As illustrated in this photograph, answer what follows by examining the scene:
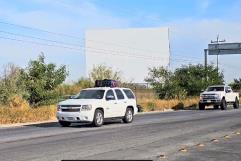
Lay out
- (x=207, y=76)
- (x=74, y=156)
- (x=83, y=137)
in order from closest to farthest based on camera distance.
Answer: (x=74, y=156) → (x=83, y=137) → (x=207, y=76)

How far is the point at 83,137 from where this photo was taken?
17875 millimetres

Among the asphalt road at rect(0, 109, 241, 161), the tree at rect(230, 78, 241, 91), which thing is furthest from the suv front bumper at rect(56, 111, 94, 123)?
the tree at rect(230, 78, 241, 91)

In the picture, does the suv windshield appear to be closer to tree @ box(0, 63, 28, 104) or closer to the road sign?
tree @ box(0, 63, 28, 104)

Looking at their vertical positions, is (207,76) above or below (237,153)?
above

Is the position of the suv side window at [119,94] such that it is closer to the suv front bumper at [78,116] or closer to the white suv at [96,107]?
the white suv at [96,107]

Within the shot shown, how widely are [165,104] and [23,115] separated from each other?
19.5 metres

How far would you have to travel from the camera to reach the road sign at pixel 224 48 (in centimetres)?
7712

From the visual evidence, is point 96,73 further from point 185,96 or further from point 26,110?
point 26,110

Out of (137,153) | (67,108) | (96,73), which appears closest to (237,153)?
(137,153)

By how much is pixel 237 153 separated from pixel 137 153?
251cm

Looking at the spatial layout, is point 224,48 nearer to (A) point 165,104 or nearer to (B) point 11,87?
(A) point 165,104

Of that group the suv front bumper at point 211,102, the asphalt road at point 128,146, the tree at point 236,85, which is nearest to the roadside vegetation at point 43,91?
the suv front bumper at point 211,102

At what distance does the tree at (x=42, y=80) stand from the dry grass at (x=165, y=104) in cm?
847

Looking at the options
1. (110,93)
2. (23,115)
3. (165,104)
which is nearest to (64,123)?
(110,93)
